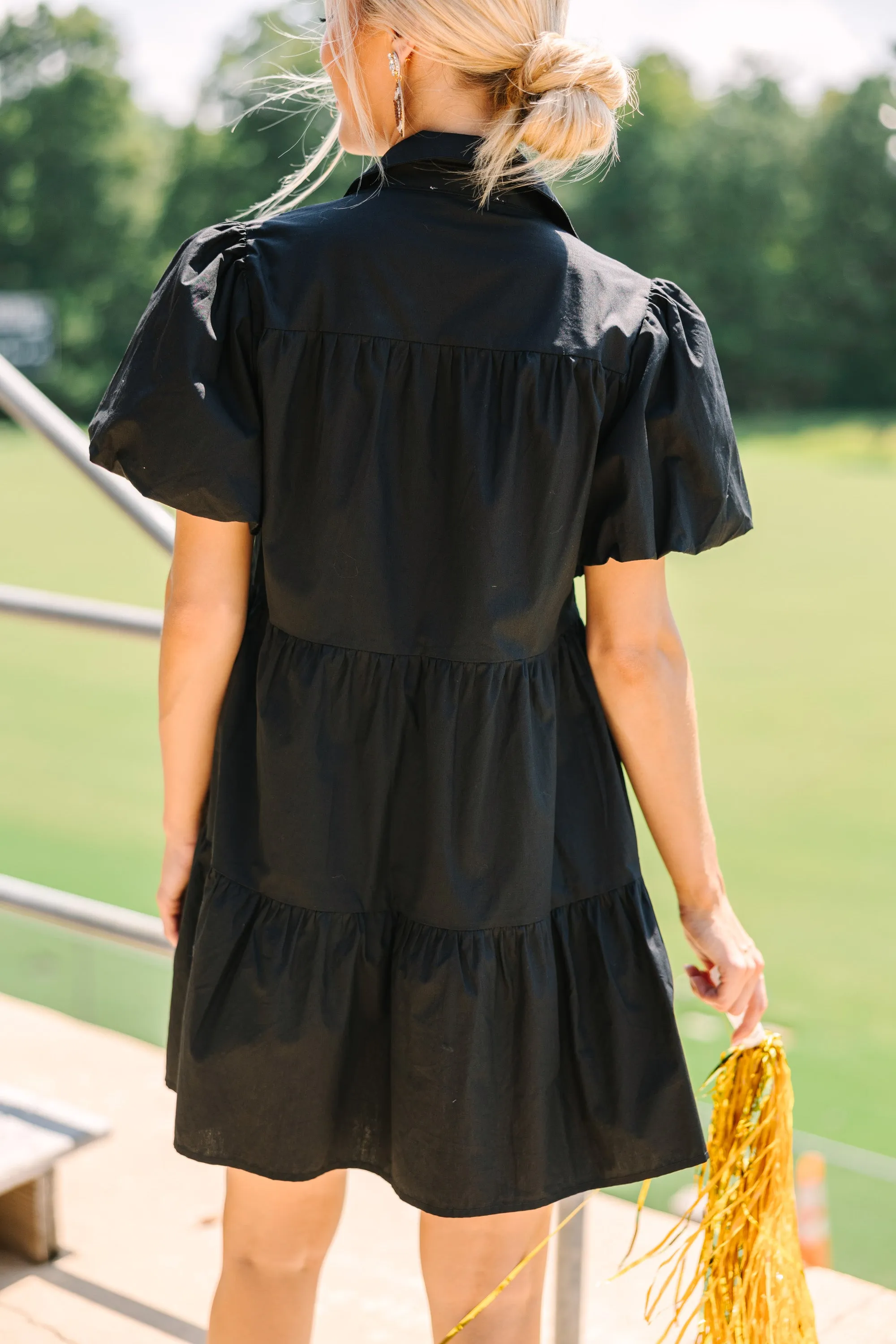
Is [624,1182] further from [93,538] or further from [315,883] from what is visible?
[93,538]

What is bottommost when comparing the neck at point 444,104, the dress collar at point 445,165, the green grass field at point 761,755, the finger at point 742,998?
the green grass field at point 761,755

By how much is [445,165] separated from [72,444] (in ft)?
1.59

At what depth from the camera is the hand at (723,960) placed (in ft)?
3.15

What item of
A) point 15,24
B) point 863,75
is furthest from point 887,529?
point 15,24

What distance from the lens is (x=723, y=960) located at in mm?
964

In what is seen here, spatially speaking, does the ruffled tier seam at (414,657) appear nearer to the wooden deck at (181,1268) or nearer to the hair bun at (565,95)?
the hair bun at (565,95)

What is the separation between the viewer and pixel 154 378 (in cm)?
82

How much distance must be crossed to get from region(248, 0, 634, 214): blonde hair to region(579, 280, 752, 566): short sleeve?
11 centimetres

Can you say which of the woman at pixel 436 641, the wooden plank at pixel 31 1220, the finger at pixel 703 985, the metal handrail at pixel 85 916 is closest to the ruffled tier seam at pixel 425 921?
the woman at pixel 436 641

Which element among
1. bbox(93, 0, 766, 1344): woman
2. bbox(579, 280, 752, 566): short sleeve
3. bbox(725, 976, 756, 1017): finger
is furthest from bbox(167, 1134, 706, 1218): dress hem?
bbox(579, 280, 752, 566): short sleeve

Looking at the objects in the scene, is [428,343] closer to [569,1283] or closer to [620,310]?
[620,310]

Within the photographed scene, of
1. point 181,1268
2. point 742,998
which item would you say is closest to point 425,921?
point 742,998

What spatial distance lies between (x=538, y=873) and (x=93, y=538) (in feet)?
79.1

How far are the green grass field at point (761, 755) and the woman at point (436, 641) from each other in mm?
365
